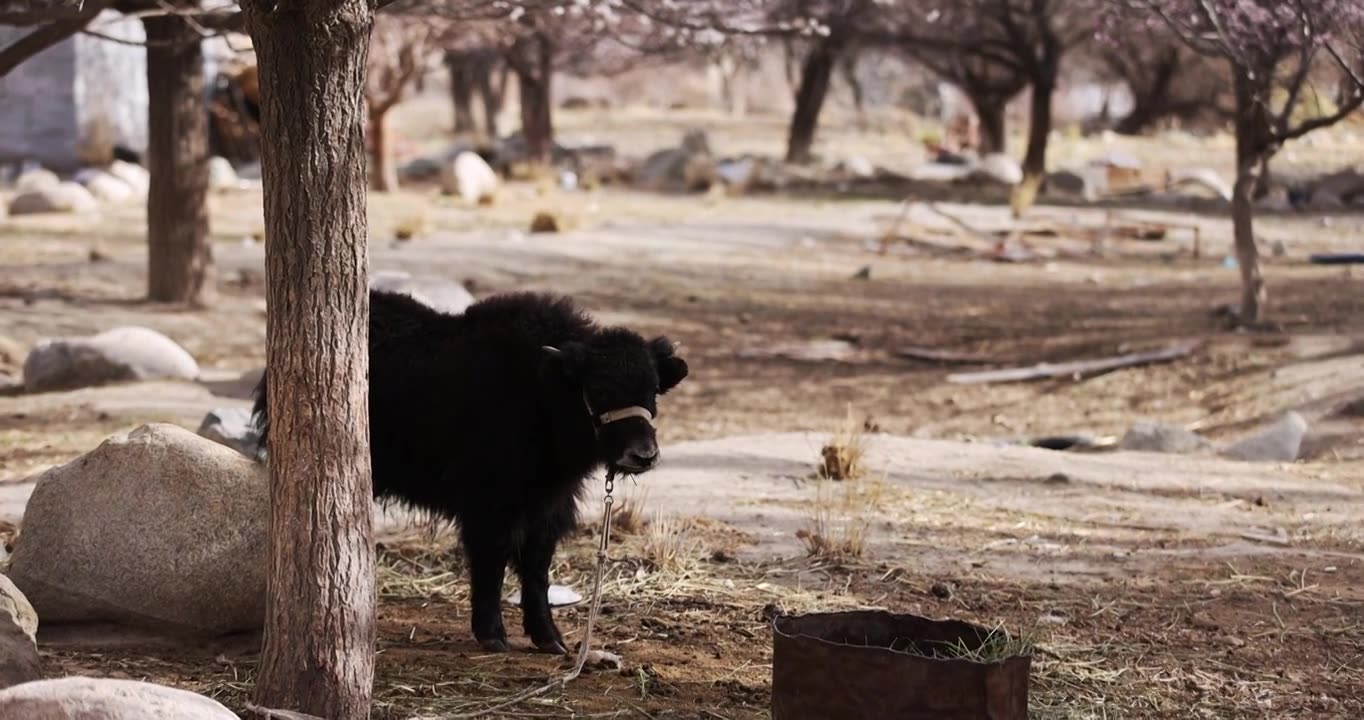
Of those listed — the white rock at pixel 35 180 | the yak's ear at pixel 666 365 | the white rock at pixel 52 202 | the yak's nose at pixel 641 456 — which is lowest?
the yak's nose at pixel 641 456

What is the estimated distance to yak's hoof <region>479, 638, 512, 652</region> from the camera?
6381mm

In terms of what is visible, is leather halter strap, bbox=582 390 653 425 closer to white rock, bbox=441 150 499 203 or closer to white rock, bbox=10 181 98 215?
white rock, bbox=10 181 98 215

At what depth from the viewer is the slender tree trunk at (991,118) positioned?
37.4 meters

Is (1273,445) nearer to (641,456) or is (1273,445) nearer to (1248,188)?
(1248,188)

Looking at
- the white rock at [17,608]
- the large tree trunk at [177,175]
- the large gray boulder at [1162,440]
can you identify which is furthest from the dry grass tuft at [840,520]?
the large tree trunk at [177,175]

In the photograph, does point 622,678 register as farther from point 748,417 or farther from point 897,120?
point 897,120

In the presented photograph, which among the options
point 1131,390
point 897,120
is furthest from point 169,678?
point 897,120

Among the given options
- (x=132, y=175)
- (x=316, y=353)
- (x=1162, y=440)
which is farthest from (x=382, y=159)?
(x=316, y=353)

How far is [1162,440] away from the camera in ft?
37.2

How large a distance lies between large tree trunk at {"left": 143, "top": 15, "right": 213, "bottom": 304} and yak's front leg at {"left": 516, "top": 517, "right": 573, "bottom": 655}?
386 inches

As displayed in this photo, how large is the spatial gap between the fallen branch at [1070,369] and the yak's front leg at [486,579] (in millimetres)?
8482

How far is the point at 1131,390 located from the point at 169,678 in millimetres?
9808

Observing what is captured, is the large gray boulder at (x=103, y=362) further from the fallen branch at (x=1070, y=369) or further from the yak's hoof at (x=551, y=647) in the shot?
the yak's hoof at (x=551, y=647)

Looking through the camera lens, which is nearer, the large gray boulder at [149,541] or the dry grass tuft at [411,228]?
the large gray boulder at [149,541]
